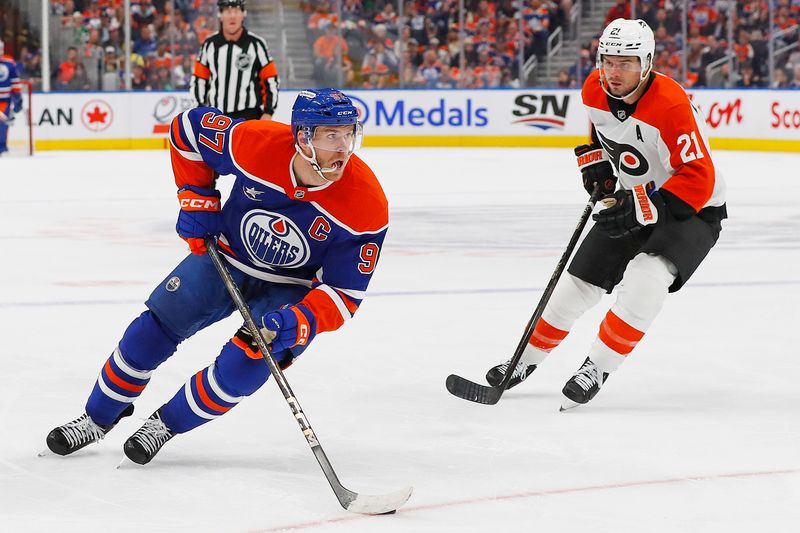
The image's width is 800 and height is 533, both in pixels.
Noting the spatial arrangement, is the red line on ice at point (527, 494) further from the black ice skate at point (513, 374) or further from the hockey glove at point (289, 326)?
the black ice skate at point (513, 374)

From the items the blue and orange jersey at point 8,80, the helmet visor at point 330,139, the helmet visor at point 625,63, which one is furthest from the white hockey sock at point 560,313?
the blue and orange jersey at point 8,80

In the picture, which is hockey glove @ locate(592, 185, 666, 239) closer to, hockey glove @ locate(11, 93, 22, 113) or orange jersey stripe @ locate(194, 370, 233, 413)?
orange jersey stripe @ locate(194, 370, 233, 413)

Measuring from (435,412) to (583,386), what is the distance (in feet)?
1.29

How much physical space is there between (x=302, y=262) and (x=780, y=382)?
159 centimetres

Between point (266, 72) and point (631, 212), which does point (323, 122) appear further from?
point (266, 72)

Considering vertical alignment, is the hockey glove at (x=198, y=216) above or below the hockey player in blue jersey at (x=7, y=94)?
above

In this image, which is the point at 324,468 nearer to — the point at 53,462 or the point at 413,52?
the point at 53,462

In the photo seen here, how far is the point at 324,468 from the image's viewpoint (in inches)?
99.7

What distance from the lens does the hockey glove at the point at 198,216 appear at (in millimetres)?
2836

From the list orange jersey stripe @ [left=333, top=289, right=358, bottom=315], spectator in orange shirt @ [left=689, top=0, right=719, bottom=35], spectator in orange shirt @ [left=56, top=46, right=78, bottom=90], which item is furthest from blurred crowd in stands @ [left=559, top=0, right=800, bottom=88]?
orange jersey stripe @ [left=333, top=289, right=358, bottom=315]

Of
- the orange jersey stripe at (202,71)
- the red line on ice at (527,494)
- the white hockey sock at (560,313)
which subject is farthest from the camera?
the orange jersey stripe at (202,71)

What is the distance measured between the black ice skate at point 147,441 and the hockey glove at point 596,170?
143cm

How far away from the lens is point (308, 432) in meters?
2.61

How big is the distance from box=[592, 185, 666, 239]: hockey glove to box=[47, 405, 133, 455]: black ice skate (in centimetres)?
139
